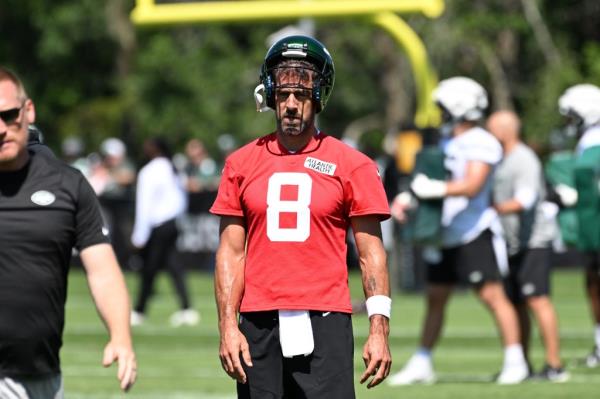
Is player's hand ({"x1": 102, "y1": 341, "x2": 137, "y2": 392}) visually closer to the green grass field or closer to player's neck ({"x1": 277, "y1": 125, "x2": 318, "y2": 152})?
player's neck ({"x1": 277, "y1": 125, "x2": 318, "y2": 152})

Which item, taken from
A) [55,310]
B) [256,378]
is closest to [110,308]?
[55,310]

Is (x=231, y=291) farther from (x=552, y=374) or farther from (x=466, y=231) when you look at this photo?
(x=552, y=374)

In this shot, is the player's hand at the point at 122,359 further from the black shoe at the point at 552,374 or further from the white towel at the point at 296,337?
the black shoe at the point at 552,374

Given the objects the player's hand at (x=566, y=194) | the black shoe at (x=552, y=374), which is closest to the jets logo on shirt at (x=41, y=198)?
the black shoe at (x=552, y=374)

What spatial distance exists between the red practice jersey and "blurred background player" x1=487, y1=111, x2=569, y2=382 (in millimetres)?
6790

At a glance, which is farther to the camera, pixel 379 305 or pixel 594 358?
pixel 594 358

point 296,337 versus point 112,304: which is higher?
point 112,304

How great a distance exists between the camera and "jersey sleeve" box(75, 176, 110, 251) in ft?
21.5

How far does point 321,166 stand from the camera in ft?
22.6

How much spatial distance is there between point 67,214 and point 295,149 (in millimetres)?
1017

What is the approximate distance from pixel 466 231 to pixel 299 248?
6312 millimetres

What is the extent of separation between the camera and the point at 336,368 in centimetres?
683

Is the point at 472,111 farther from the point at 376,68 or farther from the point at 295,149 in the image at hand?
the point at 376,68

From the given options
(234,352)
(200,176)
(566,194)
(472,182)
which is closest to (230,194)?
(234,352)
